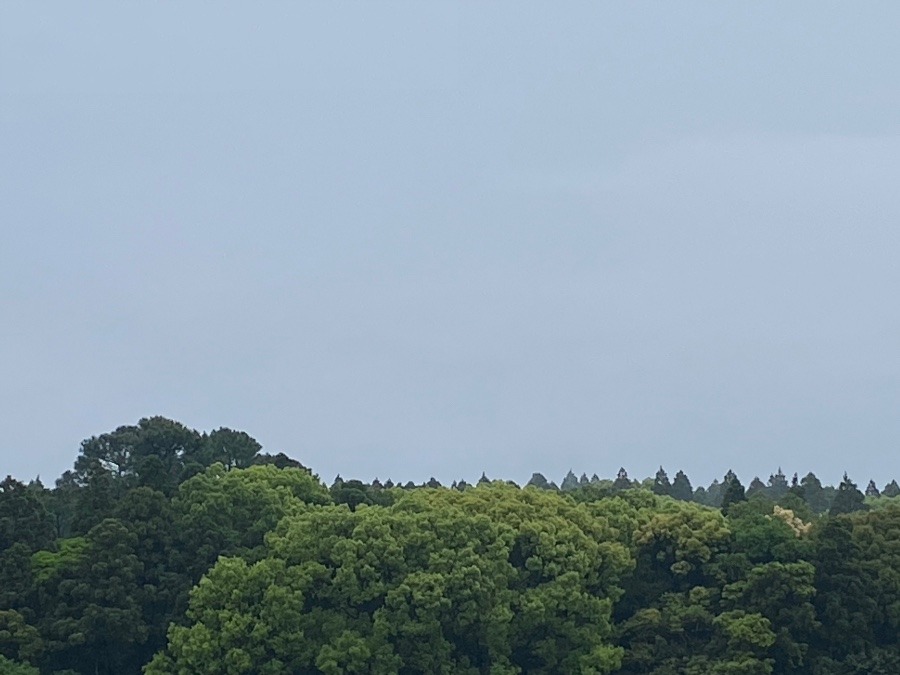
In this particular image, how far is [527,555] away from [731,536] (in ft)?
18.4

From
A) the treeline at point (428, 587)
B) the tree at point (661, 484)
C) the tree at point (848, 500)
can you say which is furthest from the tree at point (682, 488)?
the treeline at point (428, 587)

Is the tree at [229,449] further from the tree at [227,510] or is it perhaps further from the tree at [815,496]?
the tree at [815,496]

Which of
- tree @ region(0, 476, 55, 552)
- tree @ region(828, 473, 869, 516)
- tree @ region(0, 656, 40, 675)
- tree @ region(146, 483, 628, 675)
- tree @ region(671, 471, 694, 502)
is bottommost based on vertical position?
tree @ region(0, 656, 40, 675)

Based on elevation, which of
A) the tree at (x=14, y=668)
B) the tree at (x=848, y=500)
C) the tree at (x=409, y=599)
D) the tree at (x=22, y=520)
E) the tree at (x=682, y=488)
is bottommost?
the tree at (x=14, y=668)

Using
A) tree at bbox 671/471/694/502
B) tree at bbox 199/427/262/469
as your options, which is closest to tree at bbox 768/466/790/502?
tree at bbox 671/471/694/502

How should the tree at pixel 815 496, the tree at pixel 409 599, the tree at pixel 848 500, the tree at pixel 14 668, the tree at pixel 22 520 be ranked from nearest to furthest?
the tree at pixel 14 668
the tree at pixel 409 599
the tree at pixel 22 520
the tree at pixel 848 500
the tree at pixel 815 496

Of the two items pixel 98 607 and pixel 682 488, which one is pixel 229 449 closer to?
pixel 98 607

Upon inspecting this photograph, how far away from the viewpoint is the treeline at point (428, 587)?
36625mm

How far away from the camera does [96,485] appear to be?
40.5 meters

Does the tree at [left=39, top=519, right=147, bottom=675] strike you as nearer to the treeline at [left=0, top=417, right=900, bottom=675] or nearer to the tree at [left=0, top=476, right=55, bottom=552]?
→ the treeline at [left=0, top=417, right=900, bottom=675]

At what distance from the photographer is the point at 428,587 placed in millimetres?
37125

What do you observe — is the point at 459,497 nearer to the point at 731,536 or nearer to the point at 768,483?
the point at 731,536

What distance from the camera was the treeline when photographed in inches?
1442

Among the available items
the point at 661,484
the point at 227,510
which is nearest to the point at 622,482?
the point at 661,484
